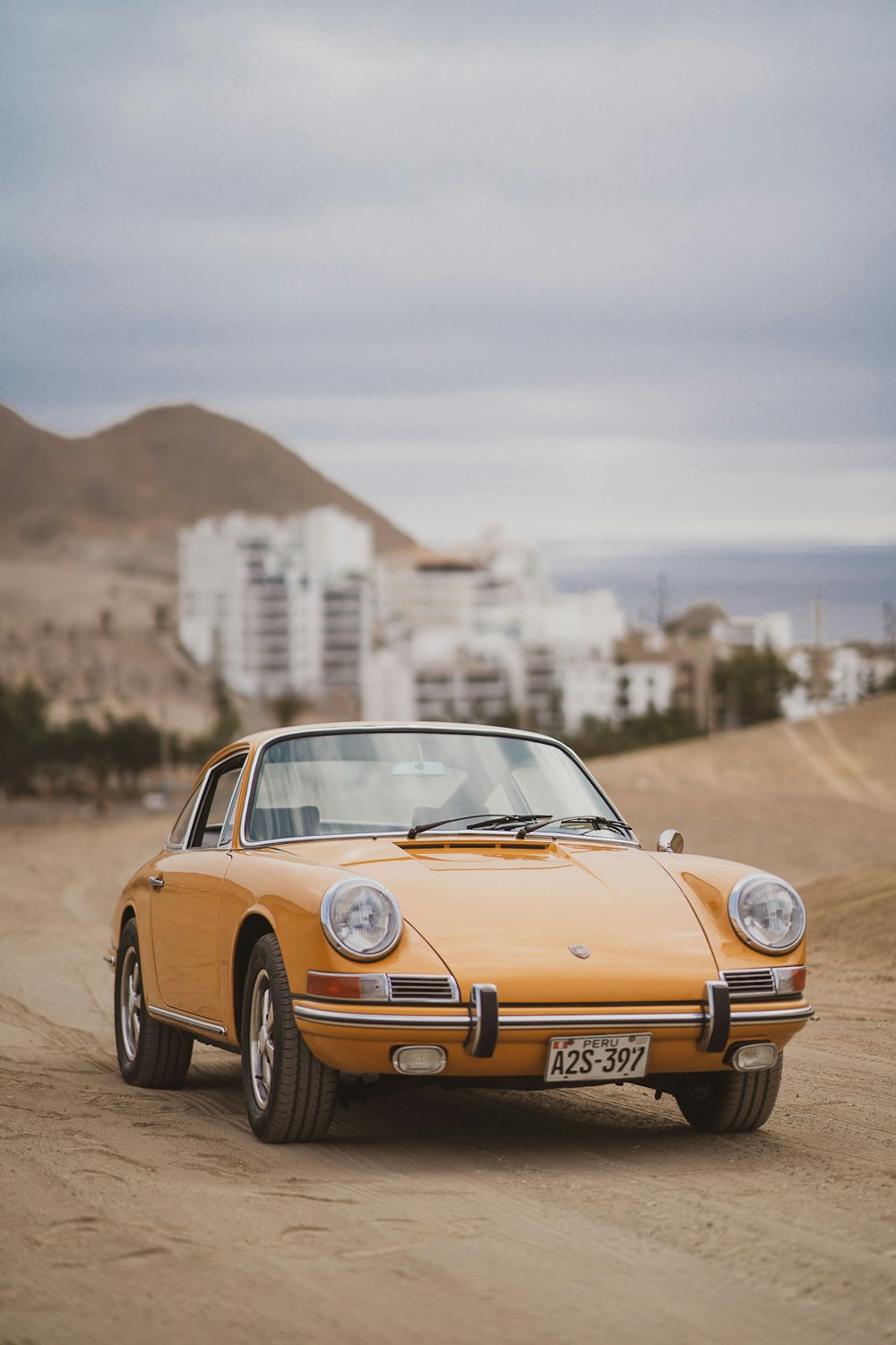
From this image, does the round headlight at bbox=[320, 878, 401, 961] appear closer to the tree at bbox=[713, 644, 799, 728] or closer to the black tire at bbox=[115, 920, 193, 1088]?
the black tire at bbox=[115, 920, 193, 1088]

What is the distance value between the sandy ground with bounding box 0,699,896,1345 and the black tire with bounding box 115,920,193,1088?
0.51 ft

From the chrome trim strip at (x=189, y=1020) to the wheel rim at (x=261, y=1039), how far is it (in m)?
0.41

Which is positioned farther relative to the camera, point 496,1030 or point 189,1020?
point 189,1020

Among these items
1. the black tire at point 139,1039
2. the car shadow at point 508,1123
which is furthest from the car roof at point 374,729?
the car shadow at point 508,1123

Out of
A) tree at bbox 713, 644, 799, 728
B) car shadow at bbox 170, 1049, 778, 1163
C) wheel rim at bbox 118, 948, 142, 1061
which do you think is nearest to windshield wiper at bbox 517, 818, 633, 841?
car shadow at bbox 170, 1049, 778, 1163

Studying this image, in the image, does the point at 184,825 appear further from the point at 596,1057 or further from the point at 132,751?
the point at 132,751

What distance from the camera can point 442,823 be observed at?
24.0 feet

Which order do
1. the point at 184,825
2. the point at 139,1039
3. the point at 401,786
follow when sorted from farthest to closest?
the point at 184,825, the point at 139,1039, the point at 401,786

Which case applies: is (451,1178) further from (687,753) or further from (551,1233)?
(687,753)

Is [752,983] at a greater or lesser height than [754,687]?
greater

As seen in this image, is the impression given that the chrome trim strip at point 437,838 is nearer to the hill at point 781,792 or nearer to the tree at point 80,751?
the hill at point 781,792

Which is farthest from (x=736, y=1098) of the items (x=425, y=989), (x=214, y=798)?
(x=214, y=798)

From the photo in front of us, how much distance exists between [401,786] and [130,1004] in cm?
239

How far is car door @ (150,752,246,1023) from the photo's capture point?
750 cm
